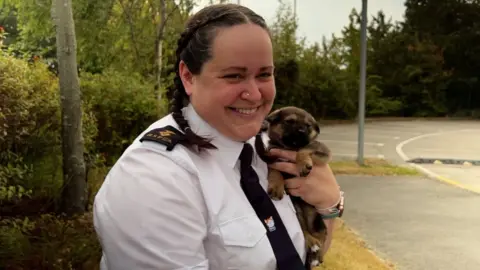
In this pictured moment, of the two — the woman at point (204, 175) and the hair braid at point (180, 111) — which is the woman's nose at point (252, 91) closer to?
the woman at point (204, 175)

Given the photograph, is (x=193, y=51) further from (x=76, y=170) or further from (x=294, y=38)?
(x=294, y=38)

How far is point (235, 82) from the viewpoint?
181 cm

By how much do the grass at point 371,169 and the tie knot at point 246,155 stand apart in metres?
9.45

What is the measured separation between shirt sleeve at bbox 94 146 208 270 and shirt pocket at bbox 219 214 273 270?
0.27 ft

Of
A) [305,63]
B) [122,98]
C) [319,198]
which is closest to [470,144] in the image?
[305,63]

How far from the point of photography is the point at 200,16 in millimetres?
1892

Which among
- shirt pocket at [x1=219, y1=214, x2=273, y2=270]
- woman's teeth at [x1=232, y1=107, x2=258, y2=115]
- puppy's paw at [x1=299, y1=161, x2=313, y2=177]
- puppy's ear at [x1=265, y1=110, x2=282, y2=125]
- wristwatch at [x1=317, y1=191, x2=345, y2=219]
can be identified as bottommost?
wristwatch at [x1=317, y1=191, x2=345, y2=219]

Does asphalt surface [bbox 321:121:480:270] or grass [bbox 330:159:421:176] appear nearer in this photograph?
asphalt surface [bbox 321:121:480:270]

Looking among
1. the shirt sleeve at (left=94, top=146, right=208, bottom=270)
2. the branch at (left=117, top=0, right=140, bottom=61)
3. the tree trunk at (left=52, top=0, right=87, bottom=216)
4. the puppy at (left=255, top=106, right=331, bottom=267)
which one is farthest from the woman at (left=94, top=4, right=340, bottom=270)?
the branch at (left=117, top=0, right=140, bottom=61)

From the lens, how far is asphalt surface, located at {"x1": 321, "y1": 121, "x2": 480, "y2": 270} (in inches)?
246

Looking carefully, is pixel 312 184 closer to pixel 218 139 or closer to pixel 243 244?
pixel 218 139

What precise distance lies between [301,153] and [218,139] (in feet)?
2.85

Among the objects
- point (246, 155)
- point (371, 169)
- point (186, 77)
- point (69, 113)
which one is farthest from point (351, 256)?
point (371, 169)

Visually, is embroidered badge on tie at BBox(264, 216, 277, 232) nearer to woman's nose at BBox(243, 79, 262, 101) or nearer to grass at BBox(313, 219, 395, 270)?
woman's nose at BBox(243, 79, 262, 101)
